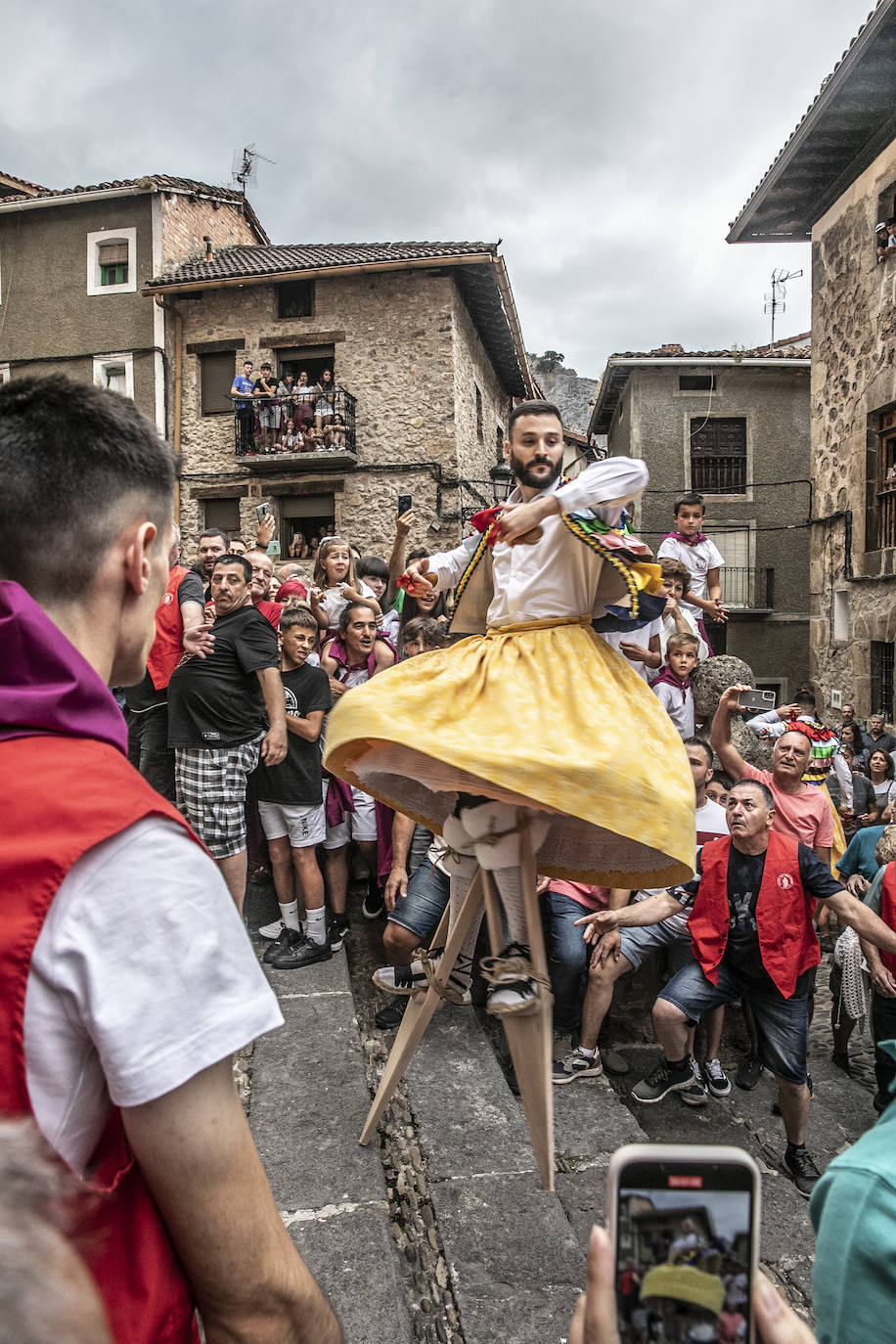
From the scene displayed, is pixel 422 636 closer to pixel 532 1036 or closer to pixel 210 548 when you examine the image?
pixel 210 548

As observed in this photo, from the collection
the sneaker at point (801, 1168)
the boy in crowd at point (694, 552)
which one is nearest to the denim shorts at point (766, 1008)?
the sneaker at point (801, 1168)

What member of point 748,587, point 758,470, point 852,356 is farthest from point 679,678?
point 758,470

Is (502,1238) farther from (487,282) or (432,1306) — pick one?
(487,282)

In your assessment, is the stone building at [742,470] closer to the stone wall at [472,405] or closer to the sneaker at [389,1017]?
the stone wall at [472,405]

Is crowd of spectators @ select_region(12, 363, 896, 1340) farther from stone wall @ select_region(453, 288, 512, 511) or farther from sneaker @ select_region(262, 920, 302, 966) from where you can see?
stone wall @ select_region(453, 288, 512, 511)

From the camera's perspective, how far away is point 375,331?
16.9m

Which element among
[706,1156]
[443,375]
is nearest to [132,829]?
[706,1156]

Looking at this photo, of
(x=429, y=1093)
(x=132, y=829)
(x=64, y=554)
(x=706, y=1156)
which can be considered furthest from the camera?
(x=429, y=1093)

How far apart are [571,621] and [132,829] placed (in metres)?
1.93

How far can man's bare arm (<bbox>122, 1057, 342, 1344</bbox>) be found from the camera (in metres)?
0.92

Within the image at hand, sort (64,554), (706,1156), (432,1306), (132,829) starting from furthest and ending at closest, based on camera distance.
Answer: (432,1306), (64,554), (132,829), (706,1156)

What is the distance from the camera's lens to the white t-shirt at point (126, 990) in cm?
87

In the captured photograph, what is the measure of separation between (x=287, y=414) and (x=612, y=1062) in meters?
15.0

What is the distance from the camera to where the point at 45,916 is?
87 cm
